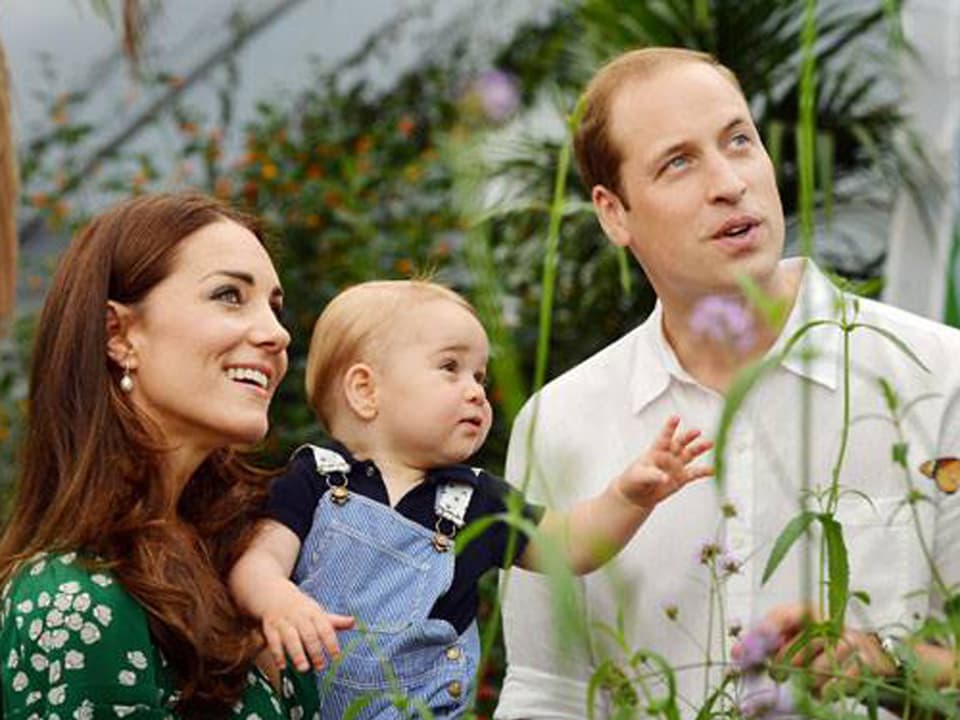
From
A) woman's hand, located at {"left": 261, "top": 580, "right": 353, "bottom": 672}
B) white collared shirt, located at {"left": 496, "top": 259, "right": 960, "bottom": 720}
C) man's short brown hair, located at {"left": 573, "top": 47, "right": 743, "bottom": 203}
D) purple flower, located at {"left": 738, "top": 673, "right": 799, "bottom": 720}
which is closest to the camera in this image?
purple flower, located at {"left": 738, "top": 673, "right": 799, "bottom": 720}

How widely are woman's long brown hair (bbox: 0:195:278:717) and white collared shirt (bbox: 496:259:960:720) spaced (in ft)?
1.72

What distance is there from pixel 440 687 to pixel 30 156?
580 cm

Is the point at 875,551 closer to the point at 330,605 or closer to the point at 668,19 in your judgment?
the point at 330,605

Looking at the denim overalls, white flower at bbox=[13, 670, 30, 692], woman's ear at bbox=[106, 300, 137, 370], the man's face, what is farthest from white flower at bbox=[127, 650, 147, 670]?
the man's face

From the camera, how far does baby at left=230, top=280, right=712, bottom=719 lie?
246cm

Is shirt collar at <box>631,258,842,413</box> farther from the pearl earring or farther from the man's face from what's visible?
the pearl earring

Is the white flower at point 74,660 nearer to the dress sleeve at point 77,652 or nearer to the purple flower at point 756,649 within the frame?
the dress sleeve at point 77,652

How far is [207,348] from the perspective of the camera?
2432 mm

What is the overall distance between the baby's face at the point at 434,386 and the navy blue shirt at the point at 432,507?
0.12ft

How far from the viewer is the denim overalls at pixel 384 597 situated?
97.2 inches

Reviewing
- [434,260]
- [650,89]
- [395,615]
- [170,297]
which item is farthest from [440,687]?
[434,260]

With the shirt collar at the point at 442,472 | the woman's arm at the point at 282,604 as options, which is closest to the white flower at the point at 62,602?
the woman's arm at the point at 282,604

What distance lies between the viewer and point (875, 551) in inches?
113

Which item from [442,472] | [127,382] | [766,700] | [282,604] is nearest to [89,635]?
[282,604]
